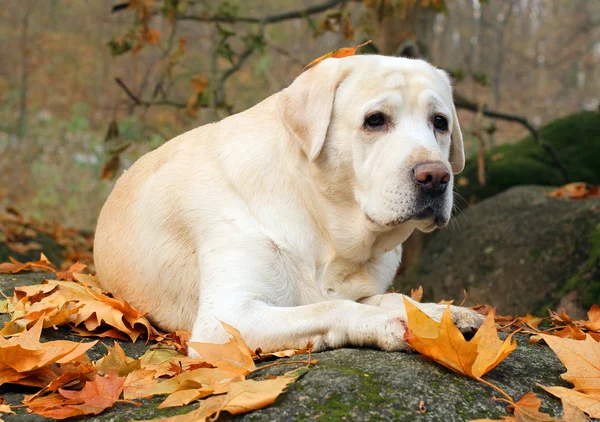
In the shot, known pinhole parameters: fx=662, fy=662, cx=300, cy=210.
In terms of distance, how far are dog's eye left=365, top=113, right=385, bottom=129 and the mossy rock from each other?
4.31m

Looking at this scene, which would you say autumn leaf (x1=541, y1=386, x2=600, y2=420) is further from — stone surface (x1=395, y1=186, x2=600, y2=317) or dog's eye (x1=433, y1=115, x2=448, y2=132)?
stone surface (x1=395, y1=186, x2=600, y2=317)

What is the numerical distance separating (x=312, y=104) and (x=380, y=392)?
1.53m

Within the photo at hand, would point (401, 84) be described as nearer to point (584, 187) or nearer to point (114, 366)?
point (114, 366)

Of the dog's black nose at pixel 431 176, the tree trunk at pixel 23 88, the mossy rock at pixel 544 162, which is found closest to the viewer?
the dog's black nose at pixel 431 176

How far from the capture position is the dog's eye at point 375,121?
293cm

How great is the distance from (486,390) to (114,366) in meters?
1.34

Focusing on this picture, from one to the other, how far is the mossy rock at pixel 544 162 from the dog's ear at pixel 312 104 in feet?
14.0

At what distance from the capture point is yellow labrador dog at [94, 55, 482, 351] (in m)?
2.72

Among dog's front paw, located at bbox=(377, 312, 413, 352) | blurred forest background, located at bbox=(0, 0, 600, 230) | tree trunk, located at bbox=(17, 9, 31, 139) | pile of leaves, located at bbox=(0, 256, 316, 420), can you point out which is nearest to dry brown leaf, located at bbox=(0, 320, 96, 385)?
pile of leaves, located at bbox=(0, 256, 316, 420)

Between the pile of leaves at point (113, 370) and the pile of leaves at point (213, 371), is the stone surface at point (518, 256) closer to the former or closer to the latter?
the pile of leaves at point (213, 371)

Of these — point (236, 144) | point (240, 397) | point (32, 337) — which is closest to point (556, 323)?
point (236, 144)

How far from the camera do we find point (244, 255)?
2.87 m

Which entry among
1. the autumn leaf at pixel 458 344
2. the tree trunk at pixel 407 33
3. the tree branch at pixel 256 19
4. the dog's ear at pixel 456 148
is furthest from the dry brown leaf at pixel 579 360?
the tree branch at pixel 256 19

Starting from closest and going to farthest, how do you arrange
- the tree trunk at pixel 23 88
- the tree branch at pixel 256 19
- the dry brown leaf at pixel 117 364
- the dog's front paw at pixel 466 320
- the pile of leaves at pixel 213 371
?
the pile of leaves at pixel 213 371, the dog's front paw at pixel 466 320, the dry brown leaf at pixel 117 364, the tree branch at pixel 256 19, the tree trunk at pixel 23 88
